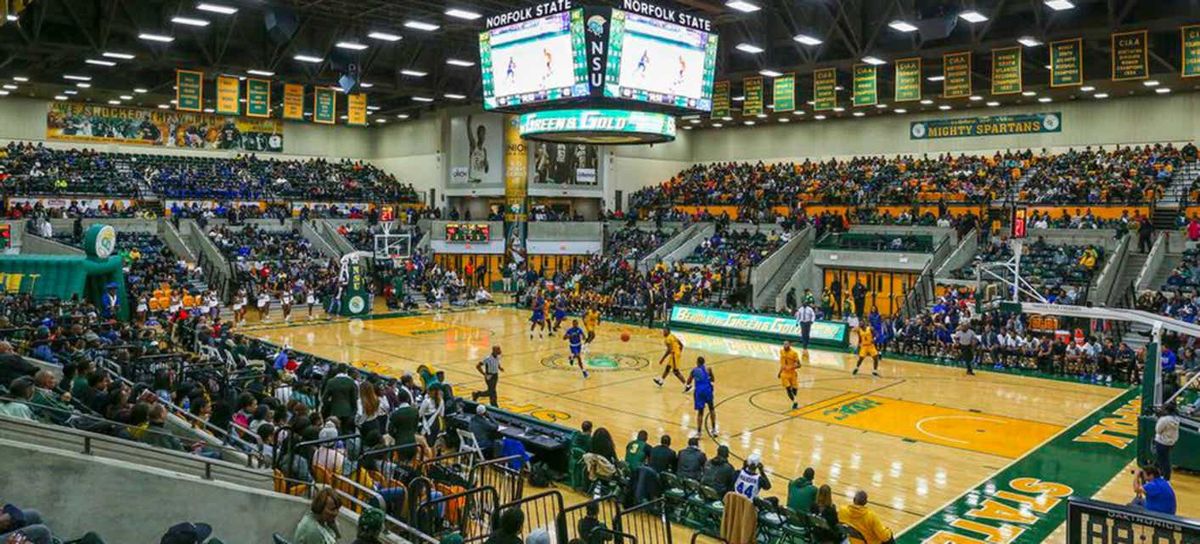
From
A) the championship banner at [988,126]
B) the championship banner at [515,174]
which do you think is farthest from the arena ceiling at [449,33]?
the championship banner at [515,174]

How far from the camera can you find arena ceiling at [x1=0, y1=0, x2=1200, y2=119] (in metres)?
24.3

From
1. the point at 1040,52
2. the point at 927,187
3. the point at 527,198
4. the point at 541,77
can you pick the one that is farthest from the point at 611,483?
the point at 527,198

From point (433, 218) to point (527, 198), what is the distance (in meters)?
5.39

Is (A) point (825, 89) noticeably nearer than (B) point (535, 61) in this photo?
No

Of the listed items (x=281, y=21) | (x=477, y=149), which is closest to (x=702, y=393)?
(x=281, y=21)

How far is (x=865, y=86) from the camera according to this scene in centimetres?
2627

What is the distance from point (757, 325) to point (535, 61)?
11658 mm

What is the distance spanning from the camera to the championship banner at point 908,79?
2522 cm

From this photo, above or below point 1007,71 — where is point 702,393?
below

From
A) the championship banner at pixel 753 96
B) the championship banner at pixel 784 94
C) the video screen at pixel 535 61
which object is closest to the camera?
the video screen at pixel 535 61

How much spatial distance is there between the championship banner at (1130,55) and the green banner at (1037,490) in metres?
9.78

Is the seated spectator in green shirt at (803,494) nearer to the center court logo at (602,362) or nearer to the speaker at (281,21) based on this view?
the center court logo at (602,362)

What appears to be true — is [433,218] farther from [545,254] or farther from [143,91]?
[143,91]

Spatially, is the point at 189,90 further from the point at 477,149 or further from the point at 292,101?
the point at 477,149
